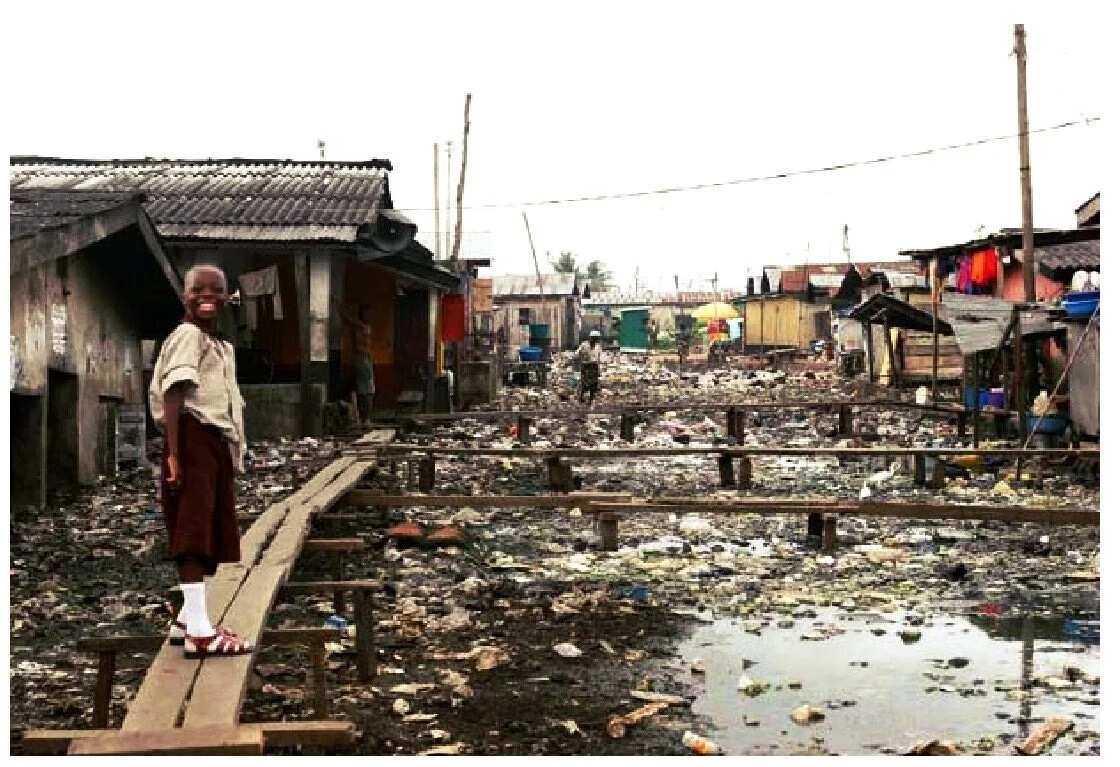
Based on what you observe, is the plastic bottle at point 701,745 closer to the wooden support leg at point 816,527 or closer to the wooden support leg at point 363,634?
the wooden support leg at point 363,634

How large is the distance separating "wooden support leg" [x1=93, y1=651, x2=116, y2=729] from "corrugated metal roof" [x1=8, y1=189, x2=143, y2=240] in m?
4.18

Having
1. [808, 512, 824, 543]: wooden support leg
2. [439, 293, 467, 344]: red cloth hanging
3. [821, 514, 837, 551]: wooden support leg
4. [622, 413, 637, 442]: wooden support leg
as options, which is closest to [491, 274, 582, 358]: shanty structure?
[439, 293, 467, 344]: red cloth hanging

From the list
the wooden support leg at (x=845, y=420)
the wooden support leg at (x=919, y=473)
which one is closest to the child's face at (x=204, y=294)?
the wooden support leg at (x=919, y=473)

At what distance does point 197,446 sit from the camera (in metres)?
4.26

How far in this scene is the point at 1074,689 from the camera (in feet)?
17.6

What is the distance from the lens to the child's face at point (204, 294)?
4227 mm

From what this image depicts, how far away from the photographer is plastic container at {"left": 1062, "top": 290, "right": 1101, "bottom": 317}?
502 inches

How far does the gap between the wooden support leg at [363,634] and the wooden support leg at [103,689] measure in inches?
49.5

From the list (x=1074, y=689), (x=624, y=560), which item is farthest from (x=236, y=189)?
(x=1074, y=689)

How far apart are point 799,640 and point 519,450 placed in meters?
5.96

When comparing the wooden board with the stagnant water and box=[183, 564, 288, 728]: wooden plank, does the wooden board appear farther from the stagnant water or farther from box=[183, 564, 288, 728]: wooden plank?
box=[183, 564, 288, 728]: wooden plank

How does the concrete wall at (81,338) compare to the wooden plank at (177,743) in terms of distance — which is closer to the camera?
the wooden plank at (177,743)
